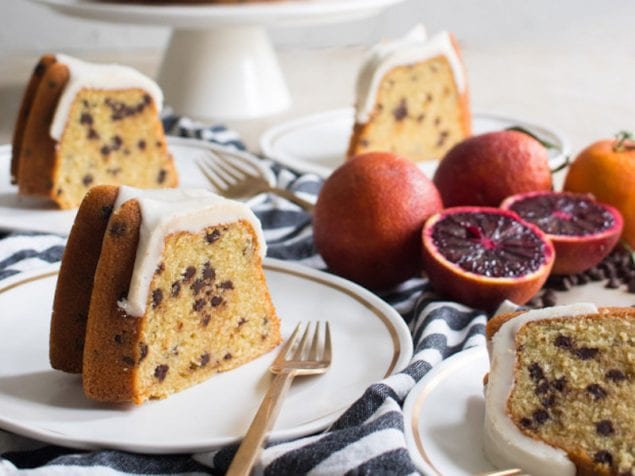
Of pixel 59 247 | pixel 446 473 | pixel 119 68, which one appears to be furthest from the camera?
pixel 119 68

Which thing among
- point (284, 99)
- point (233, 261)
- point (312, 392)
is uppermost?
point (233, 261)

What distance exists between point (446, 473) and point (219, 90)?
216 cm

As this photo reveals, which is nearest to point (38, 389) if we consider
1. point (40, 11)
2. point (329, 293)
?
point (329, 293)

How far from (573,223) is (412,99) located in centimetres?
81

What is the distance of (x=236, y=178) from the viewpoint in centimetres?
235

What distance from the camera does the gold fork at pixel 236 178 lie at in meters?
2.26

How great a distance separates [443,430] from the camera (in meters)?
1.26

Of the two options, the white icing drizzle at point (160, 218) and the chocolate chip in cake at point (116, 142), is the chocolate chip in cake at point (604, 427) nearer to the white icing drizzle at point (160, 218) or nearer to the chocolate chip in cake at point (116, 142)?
the white icing drizzle at point (160, 218)

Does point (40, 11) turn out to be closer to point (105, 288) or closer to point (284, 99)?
point (284, 99)

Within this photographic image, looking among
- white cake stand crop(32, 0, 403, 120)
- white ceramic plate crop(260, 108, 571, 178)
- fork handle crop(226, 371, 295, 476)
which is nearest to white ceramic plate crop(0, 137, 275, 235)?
white ceramic plate crop(260, 108, 571, 178)

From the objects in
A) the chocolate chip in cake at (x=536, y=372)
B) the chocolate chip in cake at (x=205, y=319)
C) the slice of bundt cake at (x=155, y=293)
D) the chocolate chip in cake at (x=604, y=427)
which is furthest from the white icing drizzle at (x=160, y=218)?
the chocolate chip in cake at (x=604, y=427)

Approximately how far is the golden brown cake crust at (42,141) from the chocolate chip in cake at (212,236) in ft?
2.71

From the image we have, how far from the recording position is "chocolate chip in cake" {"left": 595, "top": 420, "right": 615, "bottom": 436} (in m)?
1.20

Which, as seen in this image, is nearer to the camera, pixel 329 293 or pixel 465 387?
pixel 465 387
